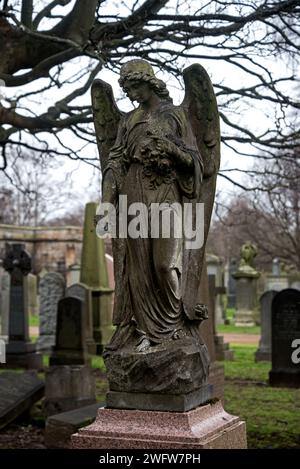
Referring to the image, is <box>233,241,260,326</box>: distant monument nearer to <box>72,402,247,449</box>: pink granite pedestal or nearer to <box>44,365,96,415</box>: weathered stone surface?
<box>44,365,96,415</box>: weathered stone surface

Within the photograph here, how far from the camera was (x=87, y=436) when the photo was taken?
17.2ft

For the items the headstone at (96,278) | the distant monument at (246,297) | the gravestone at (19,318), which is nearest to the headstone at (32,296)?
the distant monument at (246,297)

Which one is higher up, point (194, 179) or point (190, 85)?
point (190, 85)

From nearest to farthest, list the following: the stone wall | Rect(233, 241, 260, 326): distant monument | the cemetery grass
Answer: the cemetery grass
Rect(233, 241, 260, 326): distant monument
the stone wall

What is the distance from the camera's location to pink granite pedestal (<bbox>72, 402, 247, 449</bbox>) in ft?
16.5

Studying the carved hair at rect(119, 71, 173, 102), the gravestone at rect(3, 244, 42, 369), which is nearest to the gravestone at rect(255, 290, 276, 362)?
the gravestone at rect(3, 244, 42, 369)

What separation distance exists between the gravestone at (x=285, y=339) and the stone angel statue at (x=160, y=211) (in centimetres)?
801

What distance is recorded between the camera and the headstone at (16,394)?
31.7 ft

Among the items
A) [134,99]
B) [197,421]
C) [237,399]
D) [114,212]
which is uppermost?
[134,99]

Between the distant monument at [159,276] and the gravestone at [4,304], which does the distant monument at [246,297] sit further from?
the distant monument at [159,276]

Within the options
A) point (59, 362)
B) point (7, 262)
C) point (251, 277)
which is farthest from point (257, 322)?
point (59, 362)

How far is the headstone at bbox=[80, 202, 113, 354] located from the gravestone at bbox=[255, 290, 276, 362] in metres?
3.73
